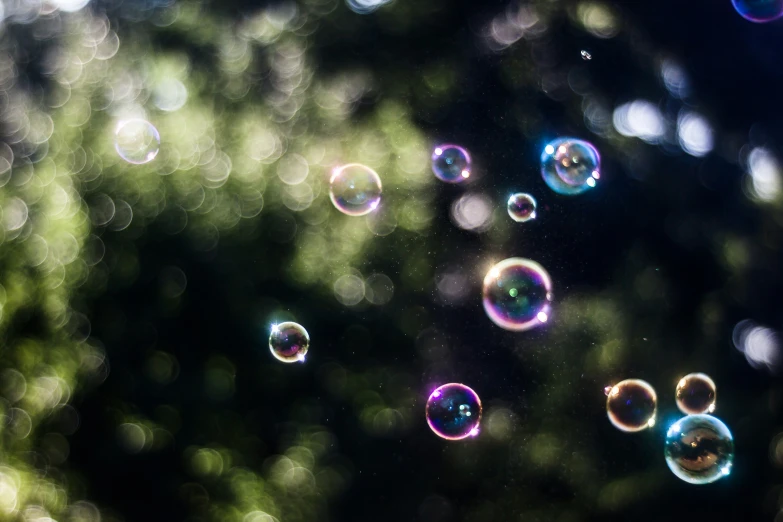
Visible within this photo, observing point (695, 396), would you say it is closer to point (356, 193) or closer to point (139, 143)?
point (356, 193)

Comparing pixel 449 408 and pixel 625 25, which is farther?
pixel 625 25

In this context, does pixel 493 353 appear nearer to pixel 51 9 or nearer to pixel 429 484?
pixel 429 484

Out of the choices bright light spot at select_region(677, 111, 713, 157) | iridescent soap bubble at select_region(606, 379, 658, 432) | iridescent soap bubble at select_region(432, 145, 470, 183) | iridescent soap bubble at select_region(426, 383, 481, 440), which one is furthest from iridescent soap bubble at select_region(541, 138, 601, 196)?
bright light spot at select_region(677, 111, 713, 157)

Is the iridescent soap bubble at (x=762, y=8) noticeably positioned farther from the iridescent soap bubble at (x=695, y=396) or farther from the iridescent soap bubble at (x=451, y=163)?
the iridescent soap bubble at (x=695, y=396)

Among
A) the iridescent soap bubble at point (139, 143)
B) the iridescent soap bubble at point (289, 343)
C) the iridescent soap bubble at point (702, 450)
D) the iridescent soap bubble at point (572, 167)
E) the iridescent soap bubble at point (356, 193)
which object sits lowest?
the iridescent soap bubble at point (702, 450)

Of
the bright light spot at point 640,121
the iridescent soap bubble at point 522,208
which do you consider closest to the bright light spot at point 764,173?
the bright light spot at point 640,121

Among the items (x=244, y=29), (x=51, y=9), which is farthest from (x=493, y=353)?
(x=51, y=9)
